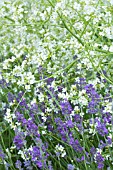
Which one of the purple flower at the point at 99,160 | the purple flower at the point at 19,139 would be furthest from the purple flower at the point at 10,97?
the purple flower at the point at 99,160

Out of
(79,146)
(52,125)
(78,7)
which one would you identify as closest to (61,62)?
(78,7)

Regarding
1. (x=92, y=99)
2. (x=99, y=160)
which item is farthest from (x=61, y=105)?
(x=99, y=160)

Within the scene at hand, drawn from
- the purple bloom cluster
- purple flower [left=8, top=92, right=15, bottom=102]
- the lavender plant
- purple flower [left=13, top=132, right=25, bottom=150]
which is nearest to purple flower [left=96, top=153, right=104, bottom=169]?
the lavender plant

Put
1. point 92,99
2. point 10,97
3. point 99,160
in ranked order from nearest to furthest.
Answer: point 99,160 → point 92,99 → point 10,97

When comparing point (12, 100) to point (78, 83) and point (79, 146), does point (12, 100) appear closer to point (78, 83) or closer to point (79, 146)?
point (78, 83)

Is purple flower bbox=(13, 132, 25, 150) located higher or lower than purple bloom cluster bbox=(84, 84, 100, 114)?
lower

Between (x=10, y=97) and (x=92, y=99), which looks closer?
(x=92, y=99)

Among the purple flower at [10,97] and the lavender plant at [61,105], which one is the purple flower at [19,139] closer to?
the lavender plant at [61,105]

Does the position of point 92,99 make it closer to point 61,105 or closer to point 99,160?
point 61,105

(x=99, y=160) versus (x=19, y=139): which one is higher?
(x=19, y=139)

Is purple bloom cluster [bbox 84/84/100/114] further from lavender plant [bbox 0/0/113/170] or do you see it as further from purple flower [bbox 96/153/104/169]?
purple flower [bbox 96/153/104/169]
